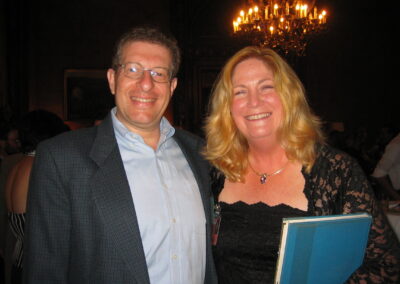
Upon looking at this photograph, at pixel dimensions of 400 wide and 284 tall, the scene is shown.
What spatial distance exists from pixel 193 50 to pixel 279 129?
7806 millimetres

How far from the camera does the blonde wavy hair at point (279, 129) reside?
181 cm

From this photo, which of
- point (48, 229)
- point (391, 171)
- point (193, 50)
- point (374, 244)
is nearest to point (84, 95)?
point (193, 50)

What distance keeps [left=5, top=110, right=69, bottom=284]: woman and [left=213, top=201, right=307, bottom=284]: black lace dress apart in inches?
60.1

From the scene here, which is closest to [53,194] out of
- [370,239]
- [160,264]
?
[160,264]

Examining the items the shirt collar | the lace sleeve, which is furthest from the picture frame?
the lace sleeve

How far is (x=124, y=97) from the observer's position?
1749 millimetres

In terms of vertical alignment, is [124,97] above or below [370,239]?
above

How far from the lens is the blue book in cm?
121

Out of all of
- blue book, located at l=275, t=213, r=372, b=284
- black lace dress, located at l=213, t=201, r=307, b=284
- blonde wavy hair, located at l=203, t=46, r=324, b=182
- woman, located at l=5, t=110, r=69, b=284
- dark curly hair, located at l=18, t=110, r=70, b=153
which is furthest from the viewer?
dark curly hair, located at l=18, t=110, r=70, b=153

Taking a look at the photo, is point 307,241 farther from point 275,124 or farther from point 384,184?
point 384,184

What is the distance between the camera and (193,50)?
9273 millimetres

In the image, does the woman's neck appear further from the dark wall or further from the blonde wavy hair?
the dark wall

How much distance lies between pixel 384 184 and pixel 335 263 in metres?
3.39

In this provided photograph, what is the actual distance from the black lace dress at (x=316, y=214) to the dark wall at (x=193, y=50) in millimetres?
7202
